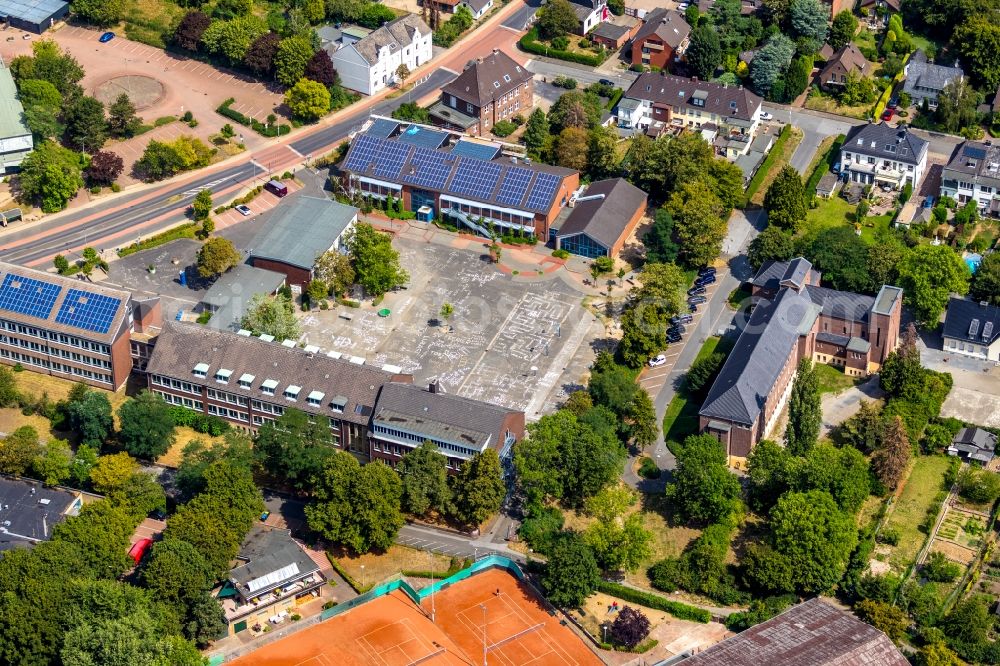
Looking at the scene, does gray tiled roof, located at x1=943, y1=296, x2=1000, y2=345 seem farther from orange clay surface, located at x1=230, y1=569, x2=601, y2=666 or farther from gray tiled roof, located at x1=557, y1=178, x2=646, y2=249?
orange clay surface, located at x1=230, y1=569, x2=601, y2=666

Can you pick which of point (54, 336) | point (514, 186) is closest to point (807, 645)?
point (514, 186)

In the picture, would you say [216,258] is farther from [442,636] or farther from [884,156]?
[884,156]

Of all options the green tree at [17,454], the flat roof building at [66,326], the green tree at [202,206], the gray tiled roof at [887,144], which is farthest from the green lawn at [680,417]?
the green tree at [17,454]

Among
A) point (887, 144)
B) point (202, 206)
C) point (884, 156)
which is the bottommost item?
point (202, 206)

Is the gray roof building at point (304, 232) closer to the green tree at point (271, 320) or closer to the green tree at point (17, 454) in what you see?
the green tree at point (271, 320)

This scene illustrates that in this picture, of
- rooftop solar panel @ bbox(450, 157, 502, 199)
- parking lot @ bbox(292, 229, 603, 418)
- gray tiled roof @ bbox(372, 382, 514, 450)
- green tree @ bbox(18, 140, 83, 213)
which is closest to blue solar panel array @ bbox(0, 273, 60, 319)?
green tree @ bbox(18, 140, 83, 213)

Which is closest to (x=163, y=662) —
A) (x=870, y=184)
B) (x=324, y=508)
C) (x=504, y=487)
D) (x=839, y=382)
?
(x=324, y=508)
